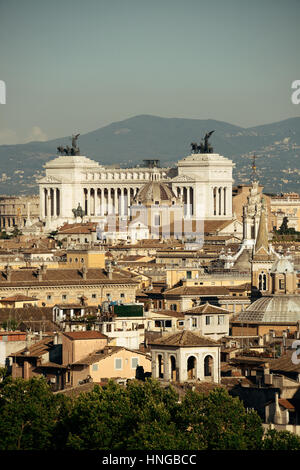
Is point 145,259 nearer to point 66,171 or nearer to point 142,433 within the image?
point 142,433

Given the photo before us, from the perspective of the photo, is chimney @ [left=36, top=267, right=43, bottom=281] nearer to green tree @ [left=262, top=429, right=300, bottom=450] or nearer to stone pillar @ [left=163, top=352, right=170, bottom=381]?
stone pillar @ [left=163, top=352, right=170, bottom=381]

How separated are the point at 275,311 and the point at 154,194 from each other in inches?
3974

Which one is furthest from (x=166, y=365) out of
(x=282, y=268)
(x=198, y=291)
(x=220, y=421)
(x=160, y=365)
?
(x=198, y=291)

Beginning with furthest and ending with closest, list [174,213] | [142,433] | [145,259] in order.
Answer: [174,213], [145,259], [142,433]

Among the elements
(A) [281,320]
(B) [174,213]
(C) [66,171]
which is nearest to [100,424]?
(A) [281,320]

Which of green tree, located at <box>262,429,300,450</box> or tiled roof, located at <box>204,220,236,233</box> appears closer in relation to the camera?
green tree, located at <box>262,429,300,450</box>

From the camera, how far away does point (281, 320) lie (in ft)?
159

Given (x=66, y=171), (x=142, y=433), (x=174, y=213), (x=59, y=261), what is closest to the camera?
(x=142, y=433)

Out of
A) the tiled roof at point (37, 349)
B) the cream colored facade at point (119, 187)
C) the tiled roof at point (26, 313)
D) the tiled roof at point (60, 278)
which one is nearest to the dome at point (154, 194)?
the cream colored facade at point (119, 187)

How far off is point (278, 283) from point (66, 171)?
377ft

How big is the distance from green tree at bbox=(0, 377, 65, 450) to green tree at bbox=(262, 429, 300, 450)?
149 inches

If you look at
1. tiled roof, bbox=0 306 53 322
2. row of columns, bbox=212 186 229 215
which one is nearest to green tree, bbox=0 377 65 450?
tiled roof, bbox=0 306 53 322

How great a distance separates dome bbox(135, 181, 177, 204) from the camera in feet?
483

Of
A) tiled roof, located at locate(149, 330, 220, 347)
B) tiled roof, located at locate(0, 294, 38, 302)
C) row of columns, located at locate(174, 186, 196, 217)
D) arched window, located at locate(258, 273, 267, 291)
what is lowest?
tiled roof, located at locate(0, 294, 38, 302)
